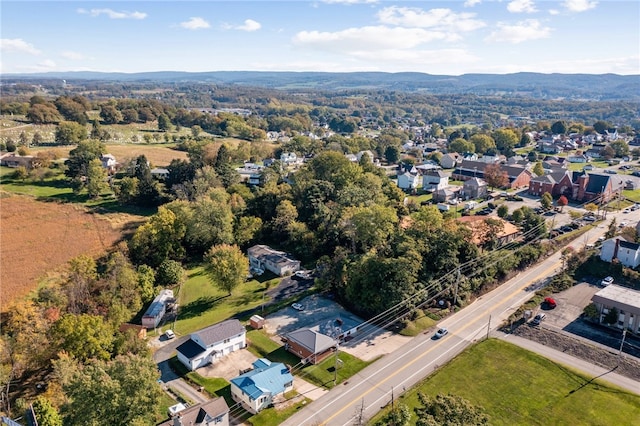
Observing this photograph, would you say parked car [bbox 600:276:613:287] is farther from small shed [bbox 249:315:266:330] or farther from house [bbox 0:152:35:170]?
house [bbox 0:152:35:170]

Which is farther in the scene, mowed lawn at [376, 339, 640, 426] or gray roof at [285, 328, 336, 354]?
gray roof at [285, 328, 336, 354]

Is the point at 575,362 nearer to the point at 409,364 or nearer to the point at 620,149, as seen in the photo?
the point at 409,364

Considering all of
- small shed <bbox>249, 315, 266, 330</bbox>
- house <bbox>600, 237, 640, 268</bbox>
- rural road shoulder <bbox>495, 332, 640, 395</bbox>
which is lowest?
small shed <bbox>249, 315, 266, 330</bbox>

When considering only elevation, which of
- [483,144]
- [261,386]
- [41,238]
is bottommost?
[261,386]

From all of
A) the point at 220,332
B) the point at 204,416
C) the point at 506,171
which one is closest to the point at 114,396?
the point at 204,416

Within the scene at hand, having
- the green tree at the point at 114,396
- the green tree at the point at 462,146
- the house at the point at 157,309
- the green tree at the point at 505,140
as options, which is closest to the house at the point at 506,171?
the green tree at the point at 462,146

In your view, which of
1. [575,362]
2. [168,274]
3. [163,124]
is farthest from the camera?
[163,124]

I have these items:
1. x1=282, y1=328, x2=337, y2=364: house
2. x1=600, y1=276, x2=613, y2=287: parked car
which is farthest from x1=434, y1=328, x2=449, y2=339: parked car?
x1=600, y1=276, x2=613, y2=287: parked car
